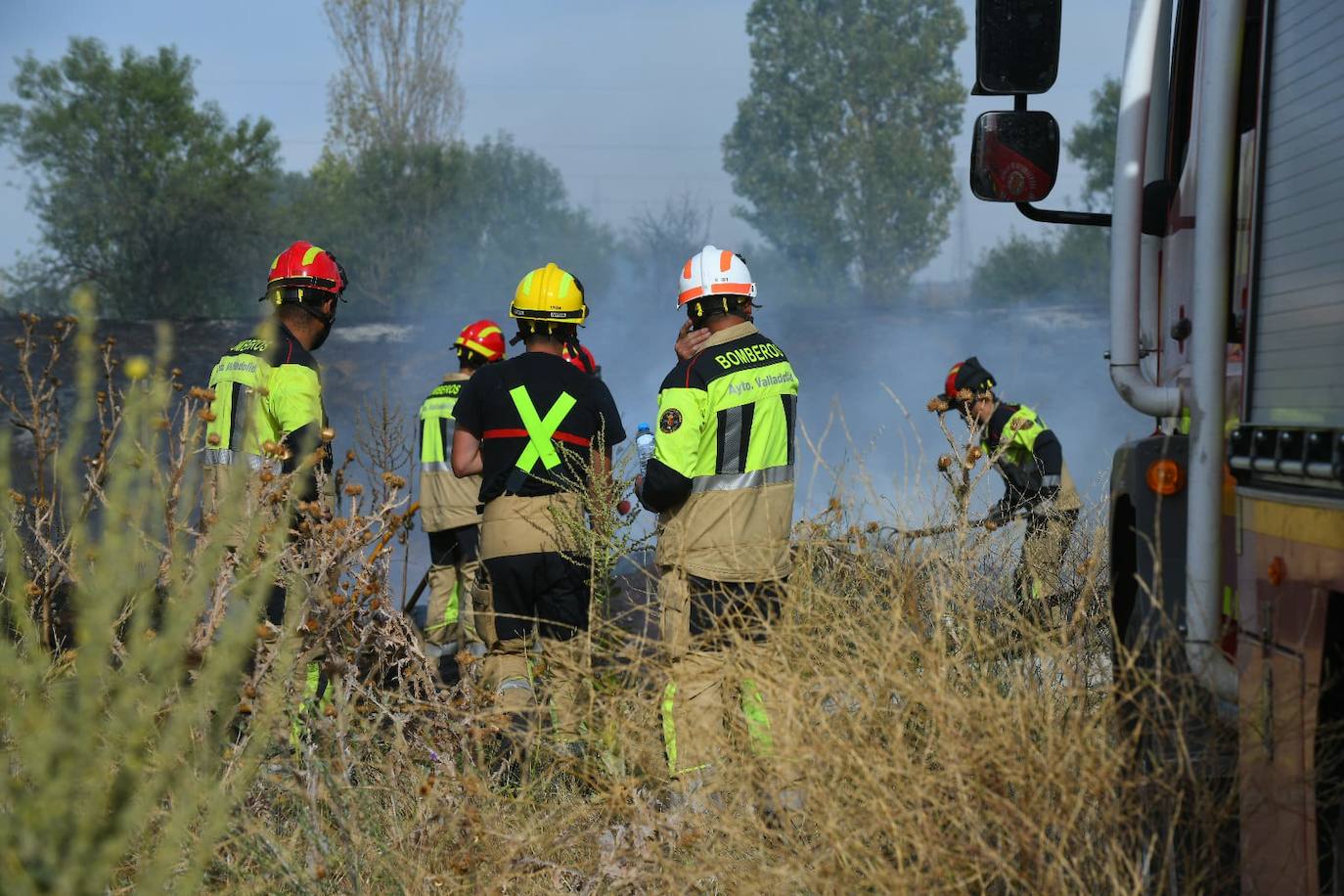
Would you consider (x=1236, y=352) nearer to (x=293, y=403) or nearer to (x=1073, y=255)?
(x=293, y=403)

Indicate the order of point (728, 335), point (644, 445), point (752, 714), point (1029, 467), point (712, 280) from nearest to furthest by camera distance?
point (752, 714), point (728, 335), point (712, 280), point (644, 445), point (1029, 467)

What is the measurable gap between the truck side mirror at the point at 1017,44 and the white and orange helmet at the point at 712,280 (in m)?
1.64

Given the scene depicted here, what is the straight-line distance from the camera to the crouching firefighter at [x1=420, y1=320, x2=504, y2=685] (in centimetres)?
808

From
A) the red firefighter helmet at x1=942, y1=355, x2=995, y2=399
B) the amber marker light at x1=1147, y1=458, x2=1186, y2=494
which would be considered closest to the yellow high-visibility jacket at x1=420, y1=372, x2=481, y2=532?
the red firefighter helmet at x1=942, y1=355, x2=995, y2=399

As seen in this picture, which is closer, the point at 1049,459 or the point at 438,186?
the point at 1049,459

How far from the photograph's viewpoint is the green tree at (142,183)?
2827 cm

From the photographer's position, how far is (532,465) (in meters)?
5.16

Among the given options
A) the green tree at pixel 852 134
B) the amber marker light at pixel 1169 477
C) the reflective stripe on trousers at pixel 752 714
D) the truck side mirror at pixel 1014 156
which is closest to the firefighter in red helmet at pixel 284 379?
the reflective stripe on trousers at pixel 752 714

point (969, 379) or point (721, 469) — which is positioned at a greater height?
point (969, 379)

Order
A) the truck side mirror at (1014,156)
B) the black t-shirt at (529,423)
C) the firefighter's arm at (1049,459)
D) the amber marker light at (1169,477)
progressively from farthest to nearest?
1. the firefighter's arm at (1049,459)
2. the black t-shirt at (529,423)
3. the truck side mirror at (1014,156)
4. the amber marker light at (1169,477)

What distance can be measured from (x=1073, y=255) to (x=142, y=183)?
2894 cm

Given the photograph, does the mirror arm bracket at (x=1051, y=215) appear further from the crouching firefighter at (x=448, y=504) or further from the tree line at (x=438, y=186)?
the tree line at (x=438, y=186)

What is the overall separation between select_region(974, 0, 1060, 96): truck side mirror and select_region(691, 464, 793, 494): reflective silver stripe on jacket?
1.77 meters

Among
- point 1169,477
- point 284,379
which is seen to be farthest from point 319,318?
point 1169,477
